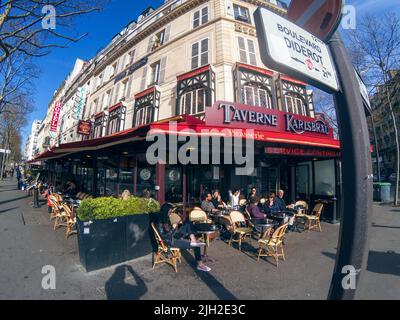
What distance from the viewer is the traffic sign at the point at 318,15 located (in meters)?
1.54

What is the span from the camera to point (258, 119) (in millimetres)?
10750

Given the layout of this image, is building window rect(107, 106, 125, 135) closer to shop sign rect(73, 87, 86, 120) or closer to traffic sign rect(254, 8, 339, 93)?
shop sign rect(73, 87, 86, 120)

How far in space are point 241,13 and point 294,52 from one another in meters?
16.0

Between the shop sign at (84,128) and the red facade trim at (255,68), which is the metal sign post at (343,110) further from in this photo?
the shop sign at (84,128)

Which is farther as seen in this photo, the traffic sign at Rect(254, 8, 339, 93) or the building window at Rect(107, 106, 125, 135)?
the building window at Rect(107, 106, 125, 135)

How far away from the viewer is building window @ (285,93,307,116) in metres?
14.0

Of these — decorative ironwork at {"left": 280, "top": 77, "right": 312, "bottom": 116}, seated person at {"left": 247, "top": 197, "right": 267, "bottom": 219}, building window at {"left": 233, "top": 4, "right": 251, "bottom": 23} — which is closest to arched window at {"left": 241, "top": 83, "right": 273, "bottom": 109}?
decorative ironwork at {"left": 280, "top": 77, "right": 312, "bottom": 116}

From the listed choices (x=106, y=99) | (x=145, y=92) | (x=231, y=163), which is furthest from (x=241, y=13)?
(x=106, y=99)

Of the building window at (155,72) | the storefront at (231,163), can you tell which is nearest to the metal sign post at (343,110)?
the storefront at (231,163)

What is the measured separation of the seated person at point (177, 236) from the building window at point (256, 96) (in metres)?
9.09

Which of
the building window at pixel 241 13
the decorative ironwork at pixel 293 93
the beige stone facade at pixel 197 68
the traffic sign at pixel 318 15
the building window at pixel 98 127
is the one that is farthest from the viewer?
the building window at pixel 98 127

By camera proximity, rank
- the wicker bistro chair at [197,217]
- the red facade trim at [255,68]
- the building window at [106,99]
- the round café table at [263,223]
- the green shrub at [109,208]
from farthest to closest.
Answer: the building window at [106,99], the red facade trim at [255,68], the wicker bistro chair at [197,217], the round café table at [263,223], the green shrub at [109,208]

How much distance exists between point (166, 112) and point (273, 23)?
44.4 ft

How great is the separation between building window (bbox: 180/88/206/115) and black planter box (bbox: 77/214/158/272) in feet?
28.4
